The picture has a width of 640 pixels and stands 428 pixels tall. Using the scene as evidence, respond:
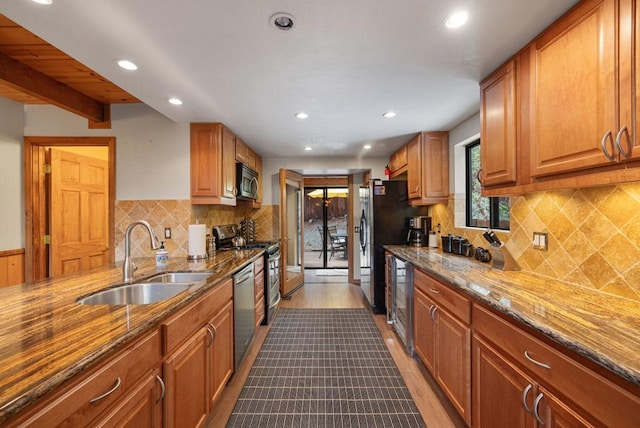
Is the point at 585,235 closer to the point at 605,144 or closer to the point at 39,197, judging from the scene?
the point at 605,144

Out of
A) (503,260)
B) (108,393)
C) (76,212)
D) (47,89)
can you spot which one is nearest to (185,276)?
(108,393)

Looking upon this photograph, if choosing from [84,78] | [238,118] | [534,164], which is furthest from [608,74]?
[84,78]

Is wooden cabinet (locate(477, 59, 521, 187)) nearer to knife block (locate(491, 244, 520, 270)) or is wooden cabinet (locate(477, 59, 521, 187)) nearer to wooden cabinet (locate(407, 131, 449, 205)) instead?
knife block (locate(491, 244, 520, 270))

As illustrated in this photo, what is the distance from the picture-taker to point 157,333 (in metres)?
1.15

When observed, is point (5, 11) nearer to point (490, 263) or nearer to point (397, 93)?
point (397, 93)

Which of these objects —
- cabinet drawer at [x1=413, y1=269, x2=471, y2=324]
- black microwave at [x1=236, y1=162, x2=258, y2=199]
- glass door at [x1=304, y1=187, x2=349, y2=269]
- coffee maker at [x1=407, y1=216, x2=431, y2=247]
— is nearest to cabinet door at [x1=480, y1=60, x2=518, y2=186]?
cabinet drawer at [x1=413, y1=269, x2=471, y2=324]

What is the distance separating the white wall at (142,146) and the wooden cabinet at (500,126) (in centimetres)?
271

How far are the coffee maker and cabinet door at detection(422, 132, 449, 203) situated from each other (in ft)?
1.48

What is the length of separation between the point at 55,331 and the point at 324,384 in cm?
177

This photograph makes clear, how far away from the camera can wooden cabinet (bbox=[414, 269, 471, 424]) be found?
1547 mm

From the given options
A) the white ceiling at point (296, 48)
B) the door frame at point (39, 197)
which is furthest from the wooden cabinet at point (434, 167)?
the door frame at point (39, 197)

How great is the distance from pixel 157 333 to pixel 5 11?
1648 millimetres

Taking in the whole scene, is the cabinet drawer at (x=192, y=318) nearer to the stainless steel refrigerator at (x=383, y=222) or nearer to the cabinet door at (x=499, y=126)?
the cabinet door at (x=499, y=126)

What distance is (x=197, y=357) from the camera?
1.51 metres
